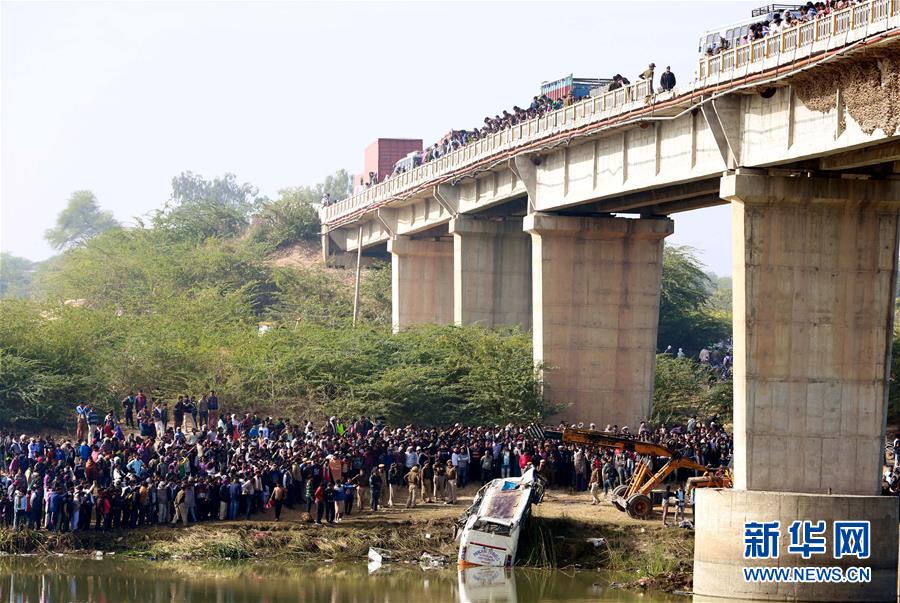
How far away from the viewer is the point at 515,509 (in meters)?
33.8

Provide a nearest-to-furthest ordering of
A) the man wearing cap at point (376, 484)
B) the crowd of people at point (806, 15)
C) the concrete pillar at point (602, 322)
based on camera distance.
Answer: the crowd of people at point (806, 15), the man wearing cap at point (376, 484), the concrete pillar at point (602, 322)

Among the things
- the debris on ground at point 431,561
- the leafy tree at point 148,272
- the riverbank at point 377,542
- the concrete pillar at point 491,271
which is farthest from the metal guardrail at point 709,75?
the leafy tree at point 148,272

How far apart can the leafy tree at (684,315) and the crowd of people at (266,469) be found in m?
25.3

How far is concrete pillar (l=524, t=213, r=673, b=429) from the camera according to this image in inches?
1886

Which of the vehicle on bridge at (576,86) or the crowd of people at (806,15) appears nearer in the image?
the crowd of people at (806,15)

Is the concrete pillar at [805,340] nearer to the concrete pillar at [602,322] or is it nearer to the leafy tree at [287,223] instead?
the concrete pillar at [602,322]

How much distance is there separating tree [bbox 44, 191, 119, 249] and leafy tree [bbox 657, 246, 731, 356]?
133m

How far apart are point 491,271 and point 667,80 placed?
67.7 feet

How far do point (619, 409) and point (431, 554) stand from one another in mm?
14551

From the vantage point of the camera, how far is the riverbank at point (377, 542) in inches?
1342

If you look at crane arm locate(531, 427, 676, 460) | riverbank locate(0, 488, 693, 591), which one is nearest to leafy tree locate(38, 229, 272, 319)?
riverbank locate(0, 488, 693, 591)

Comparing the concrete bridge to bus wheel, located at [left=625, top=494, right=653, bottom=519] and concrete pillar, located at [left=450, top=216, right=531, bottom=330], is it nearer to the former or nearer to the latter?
bus wheel, located at [left=625, top=494, right=653, bottom=519]

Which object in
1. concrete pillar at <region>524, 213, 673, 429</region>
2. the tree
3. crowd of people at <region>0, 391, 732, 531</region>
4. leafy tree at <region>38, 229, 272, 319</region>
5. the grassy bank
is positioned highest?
the tree

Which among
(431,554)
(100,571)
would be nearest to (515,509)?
(431,554)
